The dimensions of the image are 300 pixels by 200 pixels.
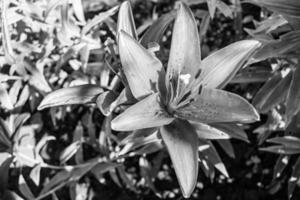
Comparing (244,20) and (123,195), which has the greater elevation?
(244,20)

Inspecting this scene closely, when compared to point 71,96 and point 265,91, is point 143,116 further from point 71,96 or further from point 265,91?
point 265,91

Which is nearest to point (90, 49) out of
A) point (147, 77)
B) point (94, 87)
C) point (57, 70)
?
point (57, 70)

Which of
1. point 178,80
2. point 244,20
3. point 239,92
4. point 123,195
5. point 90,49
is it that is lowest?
point 123,195

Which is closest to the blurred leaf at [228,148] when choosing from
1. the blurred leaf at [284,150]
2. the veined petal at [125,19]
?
the blurred leaf at [284,150]

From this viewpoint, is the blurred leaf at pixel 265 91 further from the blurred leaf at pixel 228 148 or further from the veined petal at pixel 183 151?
the veined petal at pixel 183 151

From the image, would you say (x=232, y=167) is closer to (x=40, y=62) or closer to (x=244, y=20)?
(x=244, y=20)

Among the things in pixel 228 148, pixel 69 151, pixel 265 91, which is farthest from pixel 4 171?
pixel 265 91

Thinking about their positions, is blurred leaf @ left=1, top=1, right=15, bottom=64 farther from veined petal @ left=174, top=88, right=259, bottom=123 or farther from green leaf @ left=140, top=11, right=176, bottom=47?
veined petal @ left=174, top=88, right=259, bottom=123
